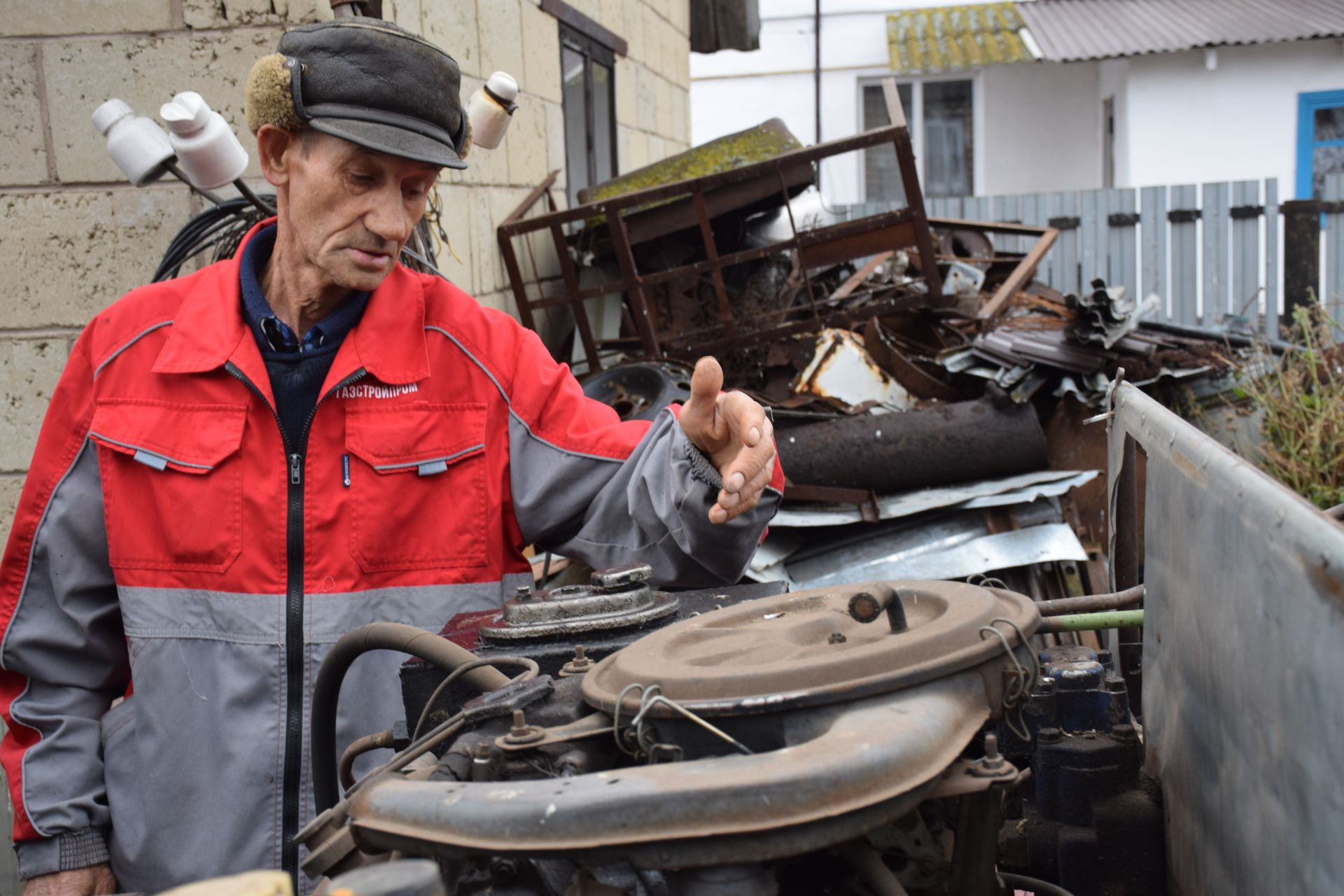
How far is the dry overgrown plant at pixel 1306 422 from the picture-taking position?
516 centimetres

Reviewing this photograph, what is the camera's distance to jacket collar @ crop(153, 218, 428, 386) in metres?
2.07

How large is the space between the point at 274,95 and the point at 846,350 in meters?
3.81

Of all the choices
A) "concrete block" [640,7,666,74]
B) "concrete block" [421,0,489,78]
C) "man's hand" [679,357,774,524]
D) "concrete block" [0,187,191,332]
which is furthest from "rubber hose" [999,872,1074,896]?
"concrete block" [640,7,666,74]

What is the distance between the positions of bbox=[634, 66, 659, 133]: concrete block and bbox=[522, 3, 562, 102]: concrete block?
1914 millimetres

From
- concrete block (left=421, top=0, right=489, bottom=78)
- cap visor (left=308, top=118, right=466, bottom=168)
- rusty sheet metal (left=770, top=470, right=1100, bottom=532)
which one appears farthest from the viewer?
rusty sheet metal (left=770, top=470, right=1100, bottom=532)

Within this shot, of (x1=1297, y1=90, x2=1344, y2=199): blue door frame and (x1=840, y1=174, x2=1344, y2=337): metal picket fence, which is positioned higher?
(x1=1297, y1=90, x2=1344, y2=199): blue door frame

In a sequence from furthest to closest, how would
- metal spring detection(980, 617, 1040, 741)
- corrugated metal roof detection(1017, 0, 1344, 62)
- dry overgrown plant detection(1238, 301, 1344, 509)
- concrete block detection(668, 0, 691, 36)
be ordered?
corrugated metal roof detection(1017, 0, 1344, 62)
concrete block detection(668, 0, 691, 36)
dry overgrown plant detection(1238, 301, 1344, 509)
metal spring detection(980, 617, 1040, 741)

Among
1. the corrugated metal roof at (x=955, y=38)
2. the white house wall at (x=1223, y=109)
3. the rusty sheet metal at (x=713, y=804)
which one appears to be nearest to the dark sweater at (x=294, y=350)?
the rusty sheet metal at (x=713, y=804)

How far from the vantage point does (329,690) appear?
1721mm

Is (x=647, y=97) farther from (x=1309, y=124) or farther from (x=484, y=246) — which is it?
(x=1309, y=124)

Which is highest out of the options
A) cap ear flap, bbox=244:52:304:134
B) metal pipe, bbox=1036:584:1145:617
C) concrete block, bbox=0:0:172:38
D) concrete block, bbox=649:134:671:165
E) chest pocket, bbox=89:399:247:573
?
concrete block, bbox=649:134:671:165

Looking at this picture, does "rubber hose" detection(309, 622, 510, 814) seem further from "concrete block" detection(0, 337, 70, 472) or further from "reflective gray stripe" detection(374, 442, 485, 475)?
"concrete block" detection(0, 337, 70, 472)

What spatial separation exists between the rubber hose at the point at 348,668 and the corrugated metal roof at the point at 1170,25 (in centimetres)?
1345

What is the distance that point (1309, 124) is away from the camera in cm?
1384
